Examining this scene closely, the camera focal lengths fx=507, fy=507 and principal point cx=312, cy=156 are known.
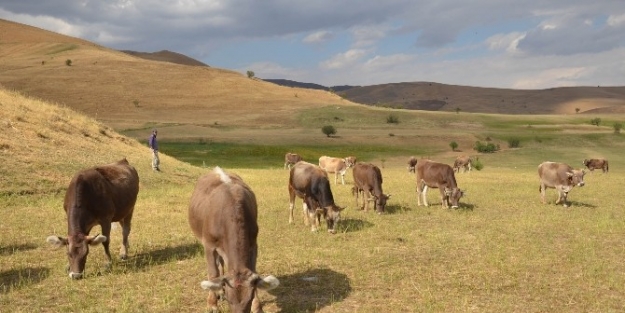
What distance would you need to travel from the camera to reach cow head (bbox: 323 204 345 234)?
15570mm

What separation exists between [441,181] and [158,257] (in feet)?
43.2

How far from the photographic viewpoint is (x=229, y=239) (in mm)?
8305

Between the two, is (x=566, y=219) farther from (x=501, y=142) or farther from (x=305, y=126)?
(x=305, y=126)

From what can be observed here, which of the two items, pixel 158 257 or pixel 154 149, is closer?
pixel 158 257

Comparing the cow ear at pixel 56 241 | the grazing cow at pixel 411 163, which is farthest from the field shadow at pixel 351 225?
the grazing cow at pixel 411 163

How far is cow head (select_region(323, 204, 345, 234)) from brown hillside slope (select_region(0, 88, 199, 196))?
1358cm

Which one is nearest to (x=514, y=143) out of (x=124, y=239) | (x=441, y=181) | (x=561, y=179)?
(x=561, y=179)

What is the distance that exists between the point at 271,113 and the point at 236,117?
27.2 ft

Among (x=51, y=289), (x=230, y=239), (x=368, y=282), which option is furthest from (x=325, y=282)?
(x=51, y=289)

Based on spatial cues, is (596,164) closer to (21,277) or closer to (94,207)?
(94,207)

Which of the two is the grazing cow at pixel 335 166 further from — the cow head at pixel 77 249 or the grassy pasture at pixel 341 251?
the cow head at pixel 77 249

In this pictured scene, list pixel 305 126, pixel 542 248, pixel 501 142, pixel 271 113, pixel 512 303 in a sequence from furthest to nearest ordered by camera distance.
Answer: pixel 271 113 < pixel 305 126 < pixel 501 142 < pixel 542 248 < pixel 512 303

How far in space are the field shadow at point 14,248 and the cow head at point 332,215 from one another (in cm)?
818

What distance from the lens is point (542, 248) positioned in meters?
14.0
